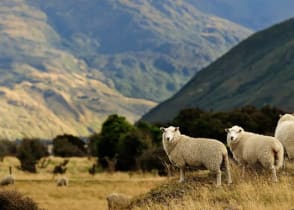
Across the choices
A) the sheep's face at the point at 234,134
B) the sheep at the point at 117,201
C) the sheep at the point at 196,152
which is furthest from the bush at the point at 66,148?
the sheep's face at the point at 234,134

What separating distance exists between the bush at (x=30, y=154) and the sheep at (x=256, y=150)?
51822 mm

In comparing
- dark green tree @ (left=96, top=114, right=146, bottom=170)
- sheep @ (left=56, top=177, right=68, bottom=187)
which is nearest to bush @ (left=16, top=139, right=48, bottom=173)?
dark green tree @ (left=96, top=114, right=146, bottom=170)

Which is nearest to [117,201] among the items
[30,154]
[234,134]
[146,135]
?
[234,134]

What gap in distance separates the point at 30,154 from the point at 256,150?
6766 cm

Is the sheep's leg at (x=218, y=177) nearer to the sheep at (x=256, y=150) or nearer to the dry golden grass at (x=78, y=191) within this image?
the sheep at (x=256, y=150)

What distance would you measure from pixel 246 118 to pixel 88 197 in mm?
36768

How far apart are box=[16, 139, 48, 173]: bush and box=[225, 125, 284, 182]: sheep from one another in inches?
2040

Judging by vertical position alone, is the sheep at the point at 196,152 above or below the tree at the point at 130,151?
below

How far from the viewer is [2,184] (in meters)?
49.3

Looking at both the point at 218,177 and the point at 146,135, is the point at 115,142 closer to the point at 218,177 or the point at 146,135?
the point at 146,135

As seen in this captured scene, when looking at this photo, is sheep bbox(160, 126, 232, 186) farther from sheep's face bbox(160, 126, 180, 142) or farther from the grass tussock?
the grass tussock

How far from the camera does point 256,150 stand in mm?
21281

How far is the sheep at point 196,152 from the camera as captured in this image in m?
21.8

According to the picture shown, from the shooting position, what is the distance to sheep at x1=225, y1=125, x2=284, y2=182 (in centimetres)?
2091
